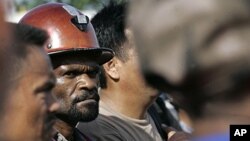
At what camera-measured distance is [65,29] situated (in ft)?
14.2

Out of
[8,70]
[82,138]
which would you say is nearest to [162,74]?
[8,70]

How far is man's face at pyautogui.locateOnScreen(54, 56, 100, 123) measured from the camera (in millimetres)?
4062

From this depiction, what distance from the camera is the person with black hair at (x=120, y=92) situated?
176 inches

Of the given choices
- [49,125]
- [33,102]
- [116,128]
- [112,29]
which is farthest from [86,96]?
[33,102]

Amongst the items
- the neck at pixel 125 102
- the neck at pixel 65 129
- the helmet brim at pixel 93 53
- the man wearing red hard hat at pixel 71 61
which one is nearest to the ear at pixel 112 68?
the neck at pixel 125 102

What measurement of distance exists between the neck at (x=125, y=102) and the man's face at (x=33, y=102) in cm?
252

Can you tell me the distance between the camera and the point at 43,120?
7.16ft

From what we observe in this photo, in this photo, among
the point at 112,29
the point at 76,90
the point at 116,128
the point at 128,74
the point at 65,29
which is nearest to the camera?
the point at 76,90

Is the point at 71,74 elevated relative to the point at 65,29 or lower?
lower

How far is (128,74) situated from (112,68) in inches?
5.0

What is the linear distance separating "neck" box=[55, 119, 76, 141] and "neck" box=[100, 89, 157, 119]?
29.0 inches

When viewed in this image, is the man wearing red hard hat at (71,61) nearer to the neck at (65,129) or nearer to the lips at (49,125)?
the neck at (65,129)

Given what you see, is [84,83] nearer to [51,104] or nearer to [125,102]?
[125,102]

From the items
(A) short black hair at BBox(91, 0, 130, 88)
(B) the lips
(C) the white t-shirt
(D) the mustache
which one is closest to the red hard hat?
(D) the mustache
